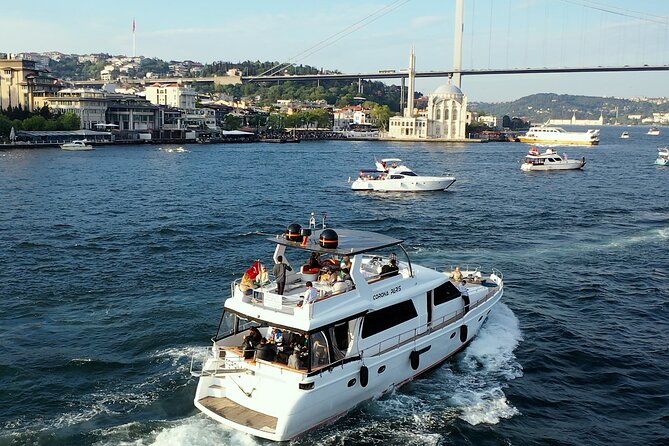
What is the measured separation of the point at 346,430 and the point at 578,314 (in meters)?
9.61

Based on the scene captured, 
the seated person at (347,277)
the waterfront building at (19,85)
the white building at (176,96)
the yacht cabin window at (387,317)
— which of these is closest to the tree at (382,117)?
the white building at (176,96)

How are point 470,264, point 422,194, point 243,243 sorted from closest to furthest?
1. point 470,264
2. point 243,243
3. point 422,194

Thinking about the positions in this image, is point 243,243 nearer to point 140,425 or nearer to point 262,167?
point 140,425

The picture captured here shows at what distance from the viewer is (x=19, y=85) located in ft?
360

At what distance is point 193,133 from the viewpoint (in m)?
117

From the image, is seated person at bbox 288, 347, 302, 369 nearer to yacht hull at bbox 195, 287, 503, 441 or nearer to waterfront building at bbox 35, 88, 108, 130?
yacht hull at bbox 195, 287, 503, 441

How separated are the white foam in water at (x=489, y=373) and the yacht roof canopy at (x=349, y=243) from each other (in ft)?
10.7

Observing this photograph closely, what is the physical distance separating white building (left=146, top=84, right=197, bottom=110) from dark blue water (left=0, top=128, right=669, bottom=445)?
323 feet

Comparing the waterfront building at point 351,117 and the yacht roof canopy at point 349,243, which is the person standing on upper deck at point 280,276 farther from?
the waterfront building at point 351,117

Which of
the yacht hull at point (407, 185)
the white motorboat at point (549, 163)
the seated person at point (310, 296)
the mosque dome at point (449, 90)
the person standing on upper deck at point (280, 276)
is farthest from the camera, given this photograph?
the mosque dome at point (449, 90)

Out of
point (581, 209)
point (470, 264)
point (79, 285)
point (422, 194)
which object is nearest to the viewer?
point (79, 285)

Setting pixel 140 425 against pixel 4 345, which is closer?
pixel 140 425

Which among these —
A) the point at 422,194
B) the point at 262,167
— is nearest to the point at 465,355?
the point at 422,194

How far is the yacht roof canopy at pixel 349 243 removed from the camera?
1177cm
